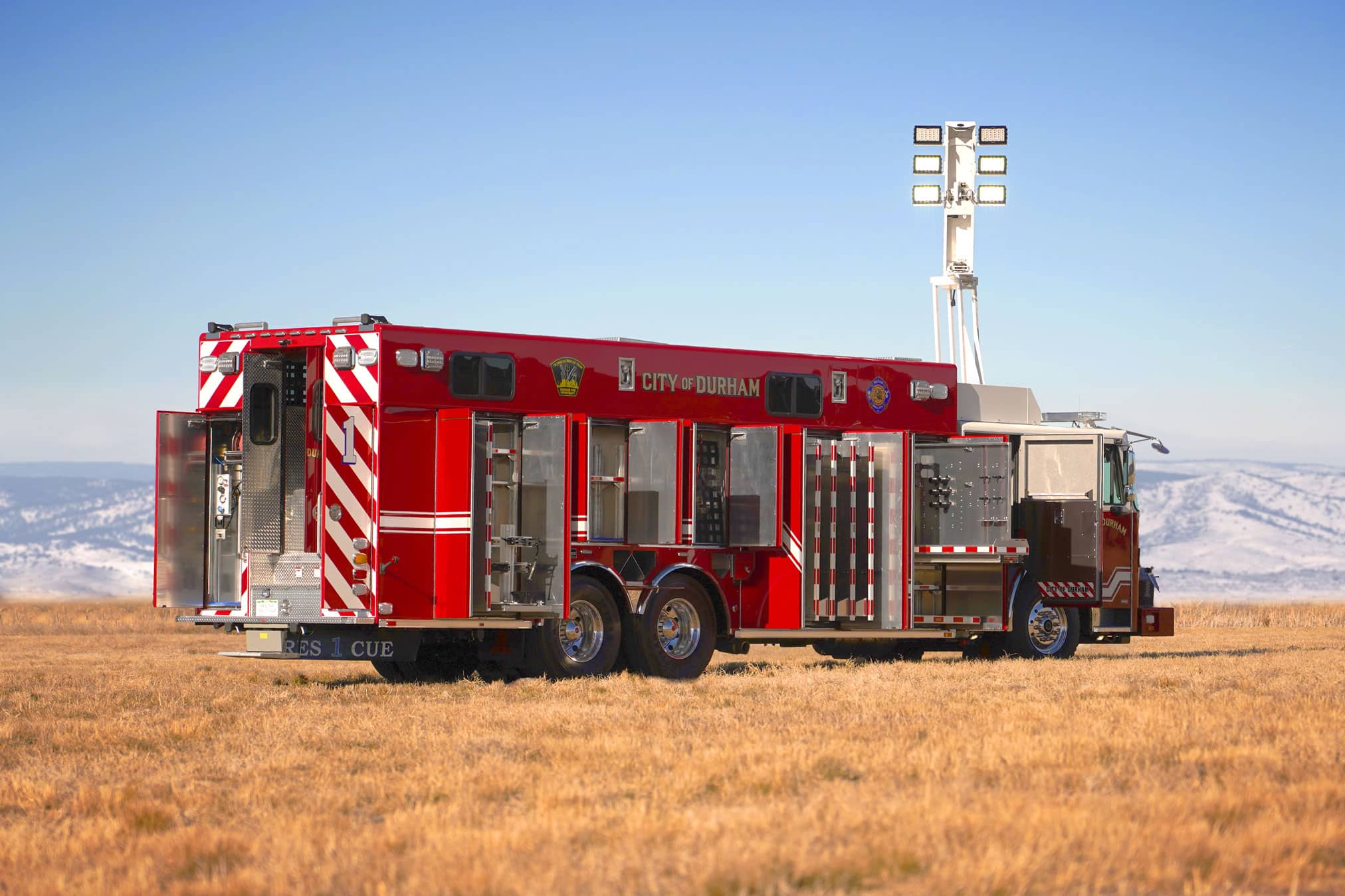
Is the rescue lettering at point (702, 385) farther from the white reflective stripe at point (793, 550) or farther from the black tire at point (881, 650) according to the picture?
the black tire at point (881, 650)

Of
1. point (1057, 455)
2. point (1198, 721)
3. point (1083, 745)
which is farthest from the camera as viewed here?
point (1057, 455)

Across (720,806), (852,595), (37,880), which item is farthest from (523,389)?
(37,880)

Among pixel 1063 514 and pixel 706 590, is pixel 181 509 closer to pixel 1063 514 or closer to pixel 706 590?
pixel 706 590

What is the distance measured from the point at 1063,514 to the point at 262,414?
987 centimetres

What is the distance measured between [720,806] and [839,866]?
5.29 feet

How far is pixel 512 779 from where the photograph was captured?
9.74 m

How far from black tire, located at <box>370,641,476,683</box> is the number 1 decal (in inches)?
87.5

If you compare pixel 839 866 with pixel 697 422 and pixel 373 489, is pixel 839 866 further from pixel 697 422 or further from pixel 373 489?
pixel 697 422

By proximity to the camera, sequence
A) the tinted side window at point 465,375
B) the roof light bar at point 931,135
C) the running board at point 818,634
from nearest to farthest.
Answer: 1. the tinted side window at point 465,375
2. the running board at point 818,634
3. the roof light bar at point 931,135

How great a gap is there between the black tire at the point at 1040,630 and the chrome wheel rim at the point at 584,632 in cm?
617

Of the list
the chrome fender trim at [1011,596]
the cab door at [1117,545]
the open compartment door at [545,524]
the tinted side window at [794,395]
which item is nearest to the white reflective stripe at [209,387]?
the open compartment door at [545,524]

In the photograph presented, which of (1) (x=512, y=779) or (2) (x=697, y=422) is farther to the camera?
(2) (x=697, y=422)

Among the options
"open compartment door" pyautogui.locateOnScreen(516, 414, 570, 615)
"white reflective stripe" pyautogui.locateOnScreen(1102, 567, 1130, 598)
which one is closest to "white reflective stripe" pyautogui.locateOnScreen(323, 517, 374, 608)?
"open compartment door" pyautogui.locateOnScreen(516, 414, 570, 615)

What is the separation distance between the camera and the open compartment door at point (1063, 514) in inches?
851
